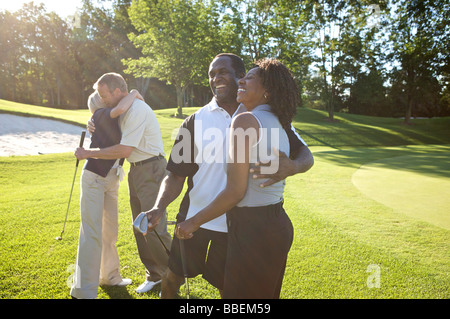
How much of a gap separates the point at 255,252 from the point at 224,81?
5.22 feet

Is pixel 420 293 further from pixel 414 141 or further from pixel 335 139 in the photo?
pixel 414 141

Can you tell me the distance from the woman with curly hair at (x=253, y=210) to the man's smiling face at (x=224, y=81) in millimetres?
865

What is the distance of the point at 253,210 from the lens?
73.3 inches

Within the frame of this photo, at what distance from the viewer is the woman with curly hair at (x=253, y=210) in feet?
5.81

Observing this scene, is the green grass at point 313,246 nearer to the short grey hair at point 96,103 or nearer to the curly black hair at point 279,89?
the short grey hair at point 96,103

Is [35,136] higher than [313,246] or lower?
higher

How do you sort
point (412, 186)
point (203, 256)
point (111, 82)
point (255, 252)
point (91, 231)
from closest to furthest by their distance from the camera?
point (255, 252) < point (203, 256) < point (91, 231) < point (111, 82) < point (412, 186)

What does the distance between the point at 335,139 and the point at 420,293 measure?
71.4 feet

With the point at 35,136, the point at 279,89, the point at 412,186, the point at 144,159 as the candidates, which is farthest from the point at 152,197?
the point at 35,136

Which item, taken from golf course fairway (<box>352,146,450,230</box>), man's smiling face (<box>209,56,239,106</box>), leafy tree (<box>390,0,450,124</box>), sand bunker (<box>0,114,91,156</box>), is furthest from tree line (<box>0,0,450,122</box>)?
man's smiling face (<box>209,56,239,106</box>)

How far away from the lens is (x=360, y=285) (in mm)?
3666

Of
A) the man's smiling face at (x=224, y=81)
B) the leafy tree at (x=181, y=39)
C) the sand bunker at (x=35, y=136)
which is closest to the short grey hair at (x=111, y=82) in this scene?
the man's smiling face at (x=224, y=81)

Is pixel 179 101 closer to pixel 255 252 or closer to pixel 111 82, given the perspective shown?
pixel 111 82

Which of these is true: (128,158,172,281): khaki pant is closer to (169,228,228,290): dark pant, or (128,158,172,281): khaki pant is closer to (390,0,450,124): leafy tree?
(169,228,228,290): dark pant
